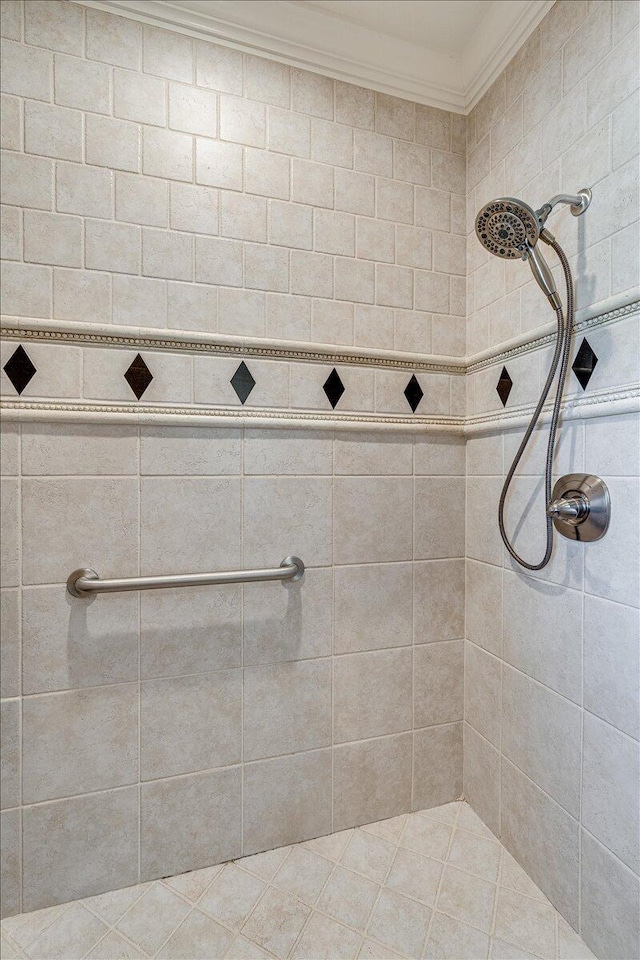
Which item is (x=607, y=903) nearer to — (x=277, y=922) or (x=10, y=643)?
(x=277, y=922)

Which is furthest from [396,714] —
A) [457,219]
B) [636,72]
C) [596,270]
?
[636,72]

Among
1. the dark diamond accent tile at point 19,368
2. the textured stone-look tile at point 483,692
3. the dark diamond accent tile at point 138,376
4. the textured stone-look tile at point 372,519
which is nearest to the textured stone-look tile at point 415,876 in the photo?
the textured stone-look tile at point 483,692

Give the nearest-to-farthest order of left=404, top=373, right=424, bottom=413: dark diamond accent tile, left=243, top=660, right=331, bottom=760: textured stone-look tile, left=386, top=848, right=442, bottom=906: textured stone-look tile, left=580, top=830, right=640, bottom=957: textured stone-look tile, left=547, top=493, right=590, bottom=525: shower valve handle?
1. left=580, top=830, right=640, bottom=957: textured stone-look tile
2. left=547, top=493, right=590, bottom=525: shower valve handle
3. left=386, top=848, right=442, bottom=906: textured stone-look tile
4. left=243, top=660, right=331, bottom=760: textured stone-look tile
5. left=404, top=373, right=424, bottom=413: dark diamond accent tile

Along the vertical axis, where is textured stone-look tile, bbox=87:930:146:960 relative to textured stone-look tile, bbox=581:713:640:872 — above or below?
below

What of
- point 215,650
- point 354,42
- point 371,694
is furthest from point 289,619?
point 354,42

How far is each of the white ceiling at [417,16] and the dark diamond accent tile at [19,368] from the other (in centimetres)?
114

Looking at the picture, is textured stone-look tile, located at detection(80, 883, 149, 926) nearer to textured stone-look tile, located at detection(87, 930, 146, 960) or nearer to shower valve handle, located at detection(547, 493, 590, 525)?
textured stone-look tile, located at detection(87, 930, 146, 960)

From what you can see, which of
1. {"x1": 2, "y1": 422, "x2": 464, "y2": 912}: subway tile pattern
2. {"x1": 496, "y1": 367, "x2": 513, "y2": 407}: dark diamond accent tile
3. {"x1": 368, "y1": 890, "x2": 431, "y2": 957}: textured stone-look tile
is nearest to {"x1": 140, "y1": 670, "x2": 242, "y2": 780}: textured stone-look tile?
{"x1": 2, "y1": 422, "x2": 464, "y2": 912}: subway tile pattern

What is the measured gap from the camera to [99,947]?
3.41 feet

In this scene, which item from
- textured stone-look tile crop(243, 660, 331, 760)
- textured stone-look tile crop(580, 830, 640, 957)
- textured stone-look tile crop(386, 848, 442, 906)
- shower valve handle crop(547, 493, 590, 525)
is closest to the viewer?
textured stone-look tile crop(580, 830, 640, 957)

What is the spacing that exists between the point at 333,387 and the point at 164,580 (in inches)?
26.0

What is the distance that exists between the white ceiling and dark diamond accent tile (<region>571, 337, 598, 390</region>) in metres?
0.96

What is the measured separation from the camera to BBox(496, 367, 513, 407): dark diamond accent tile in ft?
4.30

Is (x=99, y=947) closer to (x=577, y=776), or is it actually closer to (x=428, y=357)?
(x=577, y=776)
